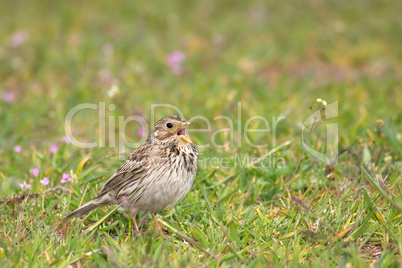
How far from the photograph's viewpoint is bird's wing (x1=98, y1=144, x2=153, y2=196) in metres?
5.04

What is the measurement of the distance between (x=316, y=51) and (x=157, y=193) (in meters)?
6.26

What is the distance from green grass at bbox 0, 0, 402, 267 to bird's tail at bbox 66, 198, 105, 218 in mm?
97

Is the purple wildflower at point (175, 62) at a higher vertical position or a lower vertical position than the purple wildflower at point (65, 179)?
higher

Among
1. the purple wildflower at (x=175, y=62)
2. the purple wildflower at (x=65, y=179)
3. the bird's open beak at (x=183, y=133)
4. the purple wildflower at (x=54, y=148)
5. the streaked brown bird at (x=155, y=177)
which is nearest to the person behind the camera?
the streaked brown bird at (x=155, y=177)

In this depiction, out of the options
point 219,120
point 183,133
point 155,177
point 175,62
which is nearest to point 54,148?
point 183,133

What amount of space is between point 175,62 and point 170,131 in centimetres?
454

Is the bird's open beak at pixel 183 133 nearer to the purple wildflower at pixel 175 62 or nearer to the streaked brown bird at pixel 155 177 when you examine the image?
the streaked brown bird at pixel 155 177

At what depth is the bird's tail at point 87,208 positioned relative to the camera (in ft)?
16.0

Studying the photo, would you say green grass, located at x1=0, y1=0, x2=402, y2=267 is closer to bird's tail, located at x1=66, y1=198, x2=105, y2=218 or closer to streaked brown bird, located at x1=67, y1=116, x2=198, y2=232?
bird's tail, located at x1=66, y1=198, x2=105, y2=218

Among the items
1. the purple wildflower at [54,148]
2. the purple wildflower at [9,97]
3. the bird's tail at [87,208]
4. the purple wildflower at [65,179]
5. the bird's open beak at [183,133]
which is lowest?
the bird's tail at [87,208]

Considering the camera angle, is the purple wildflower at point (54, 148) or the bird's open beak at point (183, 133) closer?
the bird's open beak at point (183, 133)

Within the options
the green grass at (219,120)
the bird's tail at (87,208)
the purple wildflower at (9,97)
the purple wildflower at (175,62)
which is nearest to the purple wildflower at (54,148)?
the green grass at (219,120)

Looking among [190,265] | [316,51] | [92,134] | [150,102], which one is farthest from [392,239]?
[316,51]

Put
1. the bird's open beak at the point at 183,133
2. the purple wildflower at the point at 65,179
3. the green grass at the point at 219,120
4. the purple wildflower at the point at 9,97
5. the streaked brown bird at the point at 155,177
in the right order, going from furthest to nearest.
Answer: the purple wildflower at the point at 9,97 → the purple wildflower at the point at 65,179 → the bird's open beak at the point at 183,133 → the streaked brown bird at the point at 155,177 → the green grass at the point at 219,120
